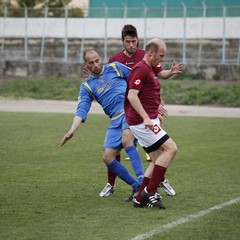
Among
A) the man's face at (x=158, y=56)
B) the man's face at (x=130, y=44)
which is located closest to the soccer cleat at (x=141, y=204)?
the man's face at (x=158, y=56)

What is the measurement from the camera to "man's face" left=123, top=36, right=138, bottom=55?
12.5m

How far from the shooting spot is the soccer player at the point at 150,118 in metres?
10.4

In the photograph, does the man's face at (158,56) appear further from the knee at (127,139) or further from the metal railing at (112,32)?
the metal railing at (112,32)

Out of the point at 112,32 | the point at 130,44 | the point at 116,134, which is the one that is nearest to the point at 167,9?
the point at 112,32

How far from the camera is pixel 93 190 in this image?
12.0m

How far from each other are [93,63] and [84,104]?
0.54 meters

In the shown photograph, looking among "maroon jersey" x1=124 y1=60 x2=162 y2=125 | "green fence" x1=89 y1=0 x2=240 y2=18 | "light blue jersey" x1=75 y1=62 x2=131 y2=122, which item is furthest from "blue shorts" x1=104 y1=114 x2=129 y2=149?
A: "green fence" x1=89 y1=0 x2=240 y2=18

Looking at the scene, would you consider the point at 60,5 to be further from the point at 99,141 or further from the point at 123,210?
the point at 123,210

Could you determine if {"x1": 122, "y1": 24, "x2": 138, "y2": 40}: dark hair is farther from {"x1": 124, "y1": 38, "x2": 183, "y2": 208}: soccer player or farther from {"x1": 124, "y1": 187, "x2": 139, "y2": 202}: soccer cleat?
{"x1": 124, "y1": 187, "x2": 139, "y2": 202}: soccer cleat

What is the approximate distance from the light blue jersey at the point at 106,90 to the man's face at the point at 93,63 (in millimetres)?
142

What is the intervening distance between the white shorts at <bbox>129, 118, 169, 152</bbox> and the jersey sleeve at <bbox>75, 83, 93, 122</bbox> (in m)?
0.97

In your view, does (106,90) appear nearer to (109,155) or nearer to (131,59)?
(109,155)

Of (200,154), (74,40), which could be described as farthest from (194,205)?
(74,40)

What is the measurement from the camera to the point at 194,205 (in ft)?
34.7
